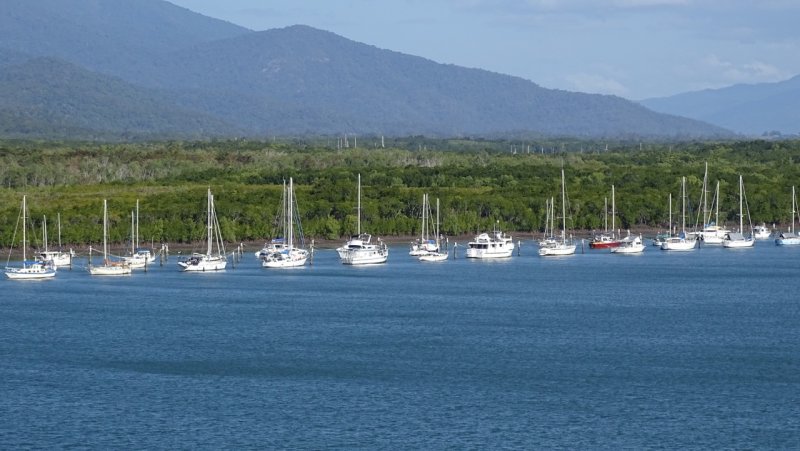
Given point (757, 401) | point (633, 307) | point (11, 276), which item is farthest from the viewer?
point (11, 276)

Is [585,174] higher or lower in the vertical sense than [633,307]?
higher

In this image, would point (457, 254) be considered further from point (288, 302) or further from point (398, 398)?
point (398, 398)

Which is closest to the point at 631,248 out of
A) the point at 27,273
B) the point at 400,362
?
the point at 27,273

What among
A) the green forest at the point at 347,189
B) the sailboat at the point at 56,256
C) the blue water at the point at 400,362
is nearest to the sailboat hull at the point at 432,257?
the blue water at the point at 400,362

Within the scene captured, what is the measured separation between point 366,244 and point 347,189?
27299mm

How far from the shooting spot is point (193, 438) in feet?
115

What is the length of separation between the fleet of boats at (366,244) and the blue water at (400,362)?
3.68 m

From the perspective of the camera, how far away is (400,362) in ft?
149

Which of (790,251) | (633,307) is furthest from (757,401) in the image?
(790,251)

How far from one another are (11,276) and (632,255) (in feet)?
129

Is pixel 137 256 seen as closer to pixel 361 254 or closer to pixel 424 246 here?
pixel 361 254

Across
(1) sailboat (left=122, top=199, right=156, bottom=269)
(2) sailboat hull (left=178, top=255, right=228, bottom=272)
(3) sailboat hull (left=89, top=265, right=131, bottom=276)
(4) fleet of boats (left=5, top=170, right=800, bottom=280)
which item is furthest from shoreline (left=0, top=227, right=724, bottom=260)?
(2) sailboat hull (left=178, top=255, right=228, bottom=272)

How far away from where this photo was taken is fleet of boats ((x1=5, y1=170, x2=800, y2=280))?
77938mm

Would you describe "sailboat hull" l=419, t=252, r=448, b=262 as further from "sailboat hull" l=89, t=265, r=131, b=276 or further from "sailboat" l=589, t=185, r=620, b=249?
"sailboat hull" l=89, t=265, r=131, b=276
